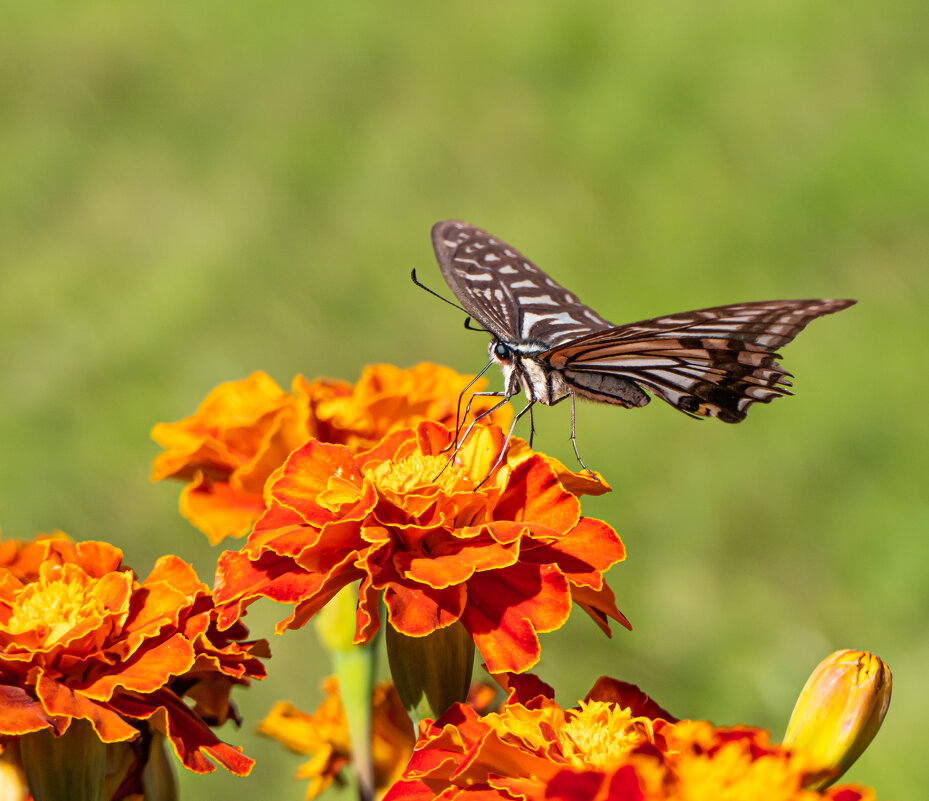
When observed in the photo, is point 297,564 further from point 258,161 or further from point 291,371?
point 258,161

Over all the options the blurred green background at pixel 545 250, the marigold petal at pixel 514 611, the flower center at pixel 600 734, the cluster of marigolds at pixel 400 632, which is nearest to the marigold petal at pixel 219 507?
the cluster of marigolds at pixel 400 632

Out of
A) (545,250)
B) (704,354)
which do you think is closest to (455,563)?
(704,354)

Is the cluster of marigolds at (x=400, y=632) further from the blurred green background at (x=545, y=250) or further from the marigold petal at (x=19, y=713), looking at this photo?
the blurred green background at (x=545, y=250)

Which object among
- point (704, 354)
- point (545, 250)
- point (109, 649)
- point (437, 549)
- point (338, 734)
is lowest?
point (338, 734)

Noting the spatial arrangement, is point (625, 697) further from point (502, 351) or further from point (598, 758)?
point (502, 351)

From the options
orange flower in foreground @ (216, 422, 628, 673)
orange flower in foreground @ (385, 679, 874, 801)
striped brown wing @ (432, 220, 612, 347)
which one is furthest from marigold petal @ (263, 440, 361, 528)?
striped brown wing @ (432, 220, 612, 347)

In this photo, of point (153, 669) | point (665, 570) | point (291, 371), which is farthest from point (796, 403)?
point (153, 669)

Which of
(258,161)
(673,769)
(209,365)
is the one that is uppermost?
(258,161)
